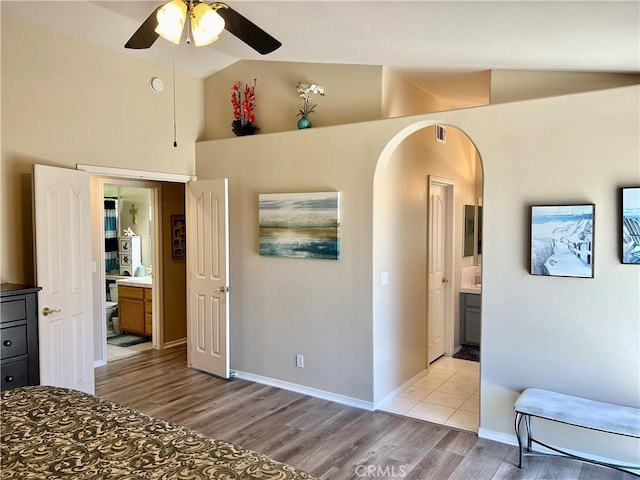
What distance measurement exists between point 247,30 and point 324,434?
2887 mm

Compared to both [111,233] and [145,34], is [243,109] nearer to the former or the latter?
[145,34]

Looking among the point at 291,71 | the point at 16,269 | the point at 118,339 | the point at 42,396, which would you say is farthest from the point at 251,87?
the point at 118,339

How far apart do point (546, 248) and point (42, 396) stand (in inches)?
122

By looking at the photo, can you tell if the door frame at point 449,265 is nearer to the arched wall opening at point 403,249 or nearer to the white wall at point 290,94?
the arched wall opening at point 403,249

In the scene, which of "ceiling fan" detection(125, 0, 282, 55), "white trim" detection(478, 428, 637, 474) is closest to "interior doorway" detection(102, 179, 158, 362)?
"ceiling fan" detection(125, 0, 282, 55)

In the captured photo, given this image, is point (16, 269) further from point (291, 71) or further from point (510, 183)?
point (510, 183)

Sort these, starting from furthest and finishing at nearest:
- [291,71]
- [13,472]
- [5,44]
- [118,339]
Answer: [118,339]
[291,71]
[5,44]
[13,472]

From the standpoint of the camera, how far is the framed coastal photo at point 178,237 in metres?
6.06

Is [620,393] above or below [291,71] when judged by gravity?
below

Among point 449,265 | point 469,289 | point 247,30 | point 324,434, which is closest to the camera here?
point 247,30

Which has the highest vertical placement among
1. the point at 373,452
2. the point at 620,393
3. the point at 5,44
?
the point at 5,44

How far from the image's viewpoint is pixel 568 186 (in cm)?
303

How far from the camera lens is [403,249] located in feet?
14.5

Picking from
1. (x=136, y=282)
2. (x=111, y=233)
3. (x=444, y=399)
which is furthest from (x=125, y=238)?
(x=444, y=399)
